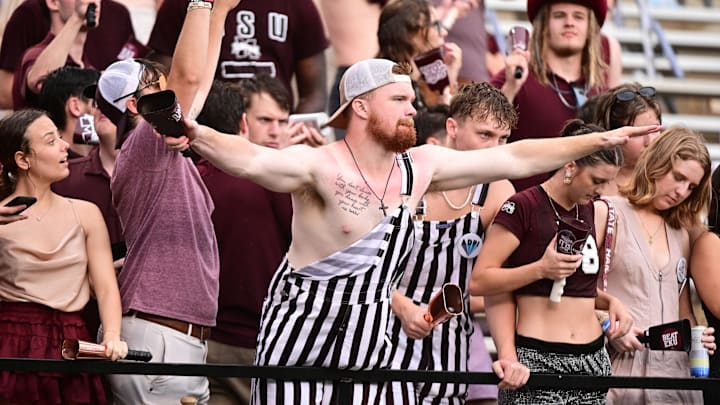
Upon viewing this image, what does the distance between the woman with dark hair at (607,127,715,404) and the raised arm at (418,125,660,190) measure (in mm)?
793

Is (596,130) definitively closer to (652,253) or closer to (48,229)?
(652,253)

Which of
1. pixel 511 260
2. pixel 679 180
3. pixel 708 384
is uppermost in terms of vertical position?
pixel 679 180

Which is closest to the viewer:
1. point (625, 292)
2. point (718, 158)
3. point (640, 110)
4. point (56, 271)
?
point (56, 271)

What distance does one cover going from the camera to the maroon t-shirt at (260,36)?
719 cm

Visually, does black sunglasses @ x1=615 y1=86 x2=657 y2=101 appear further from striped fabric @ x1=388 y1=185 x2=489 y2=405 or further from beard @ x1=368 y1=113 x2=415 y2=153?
beard @ x1=368 y1=113 x2=415 y2=153

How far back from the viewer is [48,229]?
5.37 m

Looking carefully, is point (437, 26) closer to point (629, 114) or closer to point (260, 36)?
point (260, 36)

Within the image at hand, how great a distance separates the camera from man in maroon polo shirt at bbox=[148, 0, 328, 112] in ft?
23.6

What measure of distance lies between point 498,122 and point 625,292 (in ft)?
2.93

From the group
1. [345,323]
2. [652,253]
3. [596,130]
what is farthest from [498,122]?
[345,323]

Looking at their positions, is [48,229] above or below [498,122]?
below

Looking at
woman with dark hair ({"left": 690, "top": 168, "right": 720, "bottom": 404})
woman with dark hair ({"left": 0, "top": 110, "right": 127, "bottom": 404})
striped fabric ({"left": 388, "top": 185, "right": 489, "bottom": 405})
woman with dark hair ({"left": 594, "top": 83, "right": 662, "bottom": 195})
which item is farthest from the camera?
woman with dark hair ({"left": 594, "top": 83, "right": 662, "bottom": 195})

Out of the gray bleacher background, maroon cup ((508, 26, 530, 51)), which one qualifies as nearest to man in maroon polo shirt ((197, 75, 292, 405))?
maroon cup ((508, 26, 530, 51))

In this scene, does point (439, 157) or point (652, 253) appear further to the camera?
point (652, 253)
